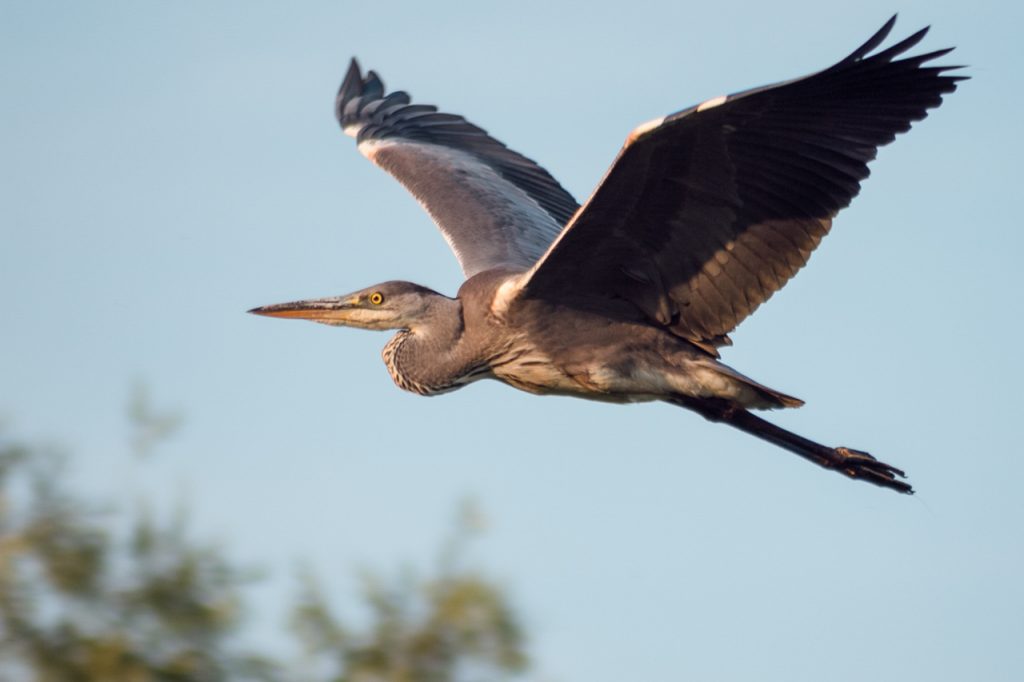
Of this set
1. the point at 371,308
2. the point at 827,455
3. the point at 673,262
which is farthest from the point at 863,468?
the point at 371,308

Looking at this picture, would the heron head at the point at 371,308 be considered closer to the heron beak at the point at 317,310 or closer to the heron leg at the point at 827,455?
the heron beak at the point at 317,310

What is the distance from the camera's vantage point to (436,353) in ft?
26.4

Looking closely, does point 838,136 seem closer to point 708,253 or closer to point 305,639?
point 708,253

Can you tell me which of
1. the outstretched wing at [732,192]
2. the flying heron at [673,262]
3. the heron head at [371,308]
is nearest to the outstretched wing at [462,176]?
the flying heron at [673,262]

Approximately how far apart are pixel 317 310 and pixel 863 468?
311cm

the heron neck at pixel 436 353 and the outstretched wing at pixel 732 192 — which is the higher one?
the heron neck at pixel 436 353

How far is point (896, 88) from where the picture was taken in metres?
6.67

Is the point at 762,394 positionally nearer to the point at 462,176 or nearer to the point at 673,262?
the point at 673,262

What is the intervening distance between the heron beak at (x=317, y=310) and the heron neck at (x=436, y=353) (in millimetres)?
383

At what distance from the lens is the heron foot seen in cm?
803

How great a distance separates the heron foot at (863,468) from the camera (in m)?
8.03

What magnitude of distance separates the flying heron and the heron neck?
0.04 ft

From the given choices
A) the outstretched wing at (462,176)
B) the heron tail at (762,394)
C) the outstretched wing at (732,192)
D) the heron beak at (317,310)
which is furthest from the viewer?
the outstretched wing at (462,176)

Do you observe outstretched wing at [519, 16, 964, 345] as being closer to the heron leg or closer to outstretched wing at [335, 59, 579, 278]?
the heron leg
